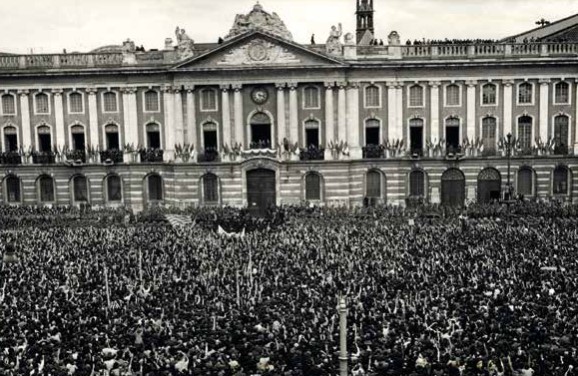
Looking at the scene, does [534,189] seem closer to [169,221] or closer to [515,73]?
[515,73]

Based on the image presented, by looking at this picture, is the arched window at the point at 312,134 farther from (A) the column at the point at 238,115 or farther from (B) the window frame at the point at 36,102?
(B) the window frame at the point at 36,102

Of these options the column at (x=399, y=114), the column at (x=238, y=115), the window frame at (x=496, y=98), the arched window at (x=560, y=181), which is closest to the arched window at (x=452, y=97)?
the window frame at (x=496, y=98)

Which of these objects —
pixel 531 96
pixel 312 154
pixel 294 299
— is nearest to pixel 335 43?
pixel 312 154

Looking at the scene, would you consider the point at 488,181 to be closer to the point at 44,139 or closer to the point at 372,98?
the point at 372,98

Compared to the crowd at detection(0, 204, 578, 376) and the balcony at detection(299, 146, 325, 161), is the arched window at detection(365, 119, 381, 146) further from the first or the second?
the crowd at detection(0, 204, 578, 376)

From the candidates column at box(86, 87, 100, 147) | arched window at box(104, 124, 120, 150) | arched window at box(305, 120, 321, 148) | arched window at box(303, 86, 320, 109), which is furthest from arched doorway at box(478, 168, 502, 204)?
column at box(86, 87, 100, 147)

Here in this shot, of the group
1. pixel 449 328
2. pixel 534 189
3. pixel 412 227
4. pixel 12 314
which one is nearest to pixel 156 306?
pixel 12 314

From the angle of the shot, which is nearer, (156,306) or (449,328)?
(449,328)
